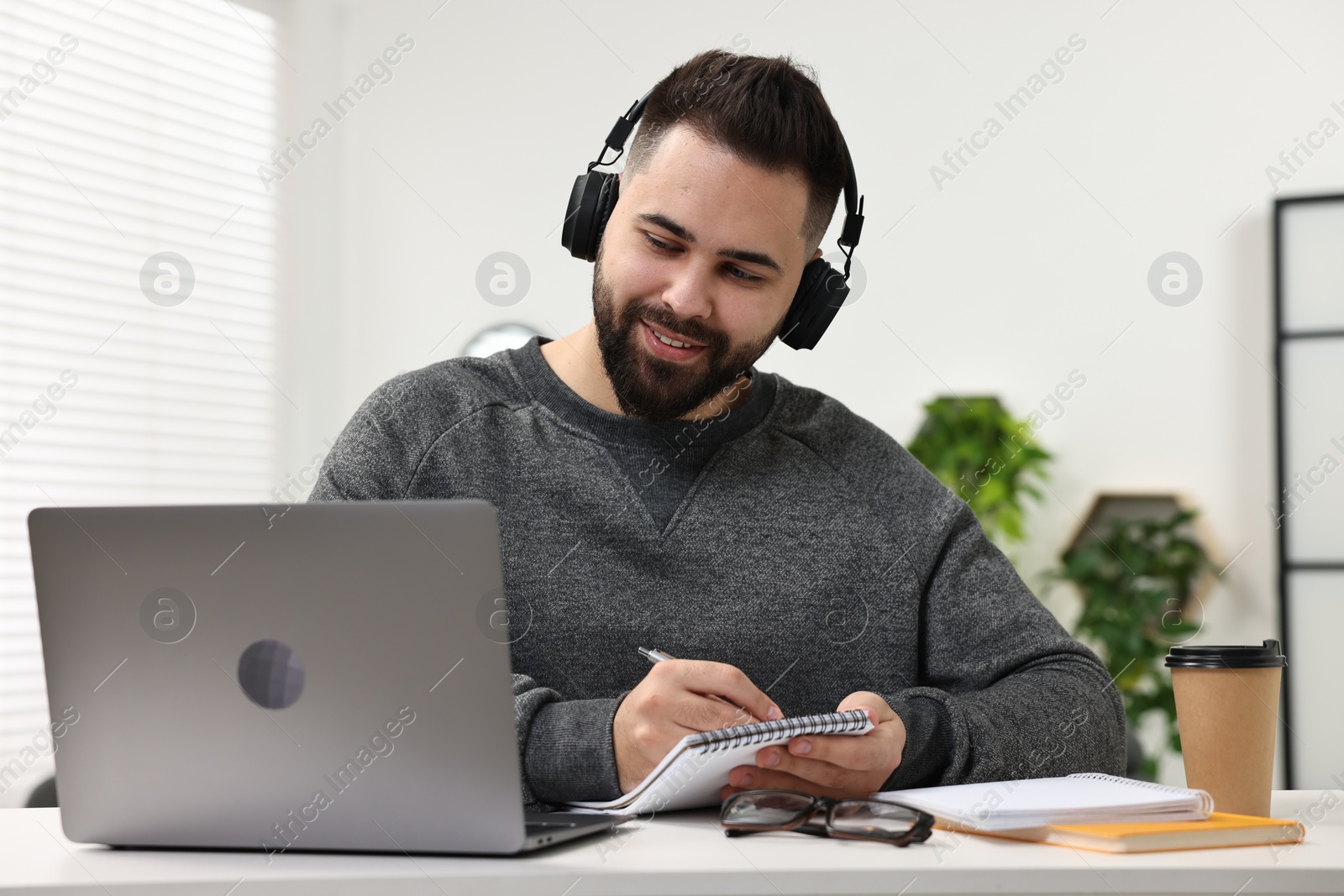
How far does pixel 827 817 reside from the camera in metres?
0.83

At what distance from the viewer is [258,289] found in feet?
10.1

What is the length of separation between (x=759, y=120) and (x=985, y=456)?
1.74 m

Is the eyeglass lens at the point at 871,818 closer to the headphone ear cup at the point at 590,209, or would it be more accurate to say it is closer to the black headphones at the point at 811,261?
the black headphones at the point at 811,261

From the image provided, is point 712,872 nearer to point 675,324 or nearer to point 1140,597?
point 675,324

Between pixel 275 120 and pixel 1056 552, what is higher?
pixel 275 120

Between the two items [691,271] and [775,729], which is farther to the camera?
[691,271]

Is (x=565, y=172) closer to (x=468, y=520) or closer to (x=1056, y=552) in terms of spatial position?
(x=1056, y=552)

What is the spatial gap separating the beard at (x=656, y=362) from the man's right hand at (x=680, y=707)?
0.49m

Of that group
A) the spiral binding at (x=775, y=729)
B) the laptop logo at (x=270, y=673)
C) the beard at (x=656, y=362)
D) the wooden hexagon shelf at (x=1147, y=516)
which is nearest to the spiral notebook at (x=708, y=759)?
the spiral binding at (x=775, y=729)

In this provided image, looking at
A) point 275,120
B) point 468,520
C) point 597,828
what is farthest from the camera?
point 275,120

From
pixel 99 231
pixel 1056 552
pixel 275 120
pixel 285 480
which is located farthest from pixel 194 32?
pixel 1056 552

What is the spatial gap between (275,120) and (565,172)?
0.77m

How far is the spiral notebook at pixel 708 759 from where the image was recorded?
839 mm

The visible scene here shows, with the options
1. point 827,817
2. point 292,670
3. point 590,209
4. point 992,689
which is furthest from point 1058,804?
point 590,209
